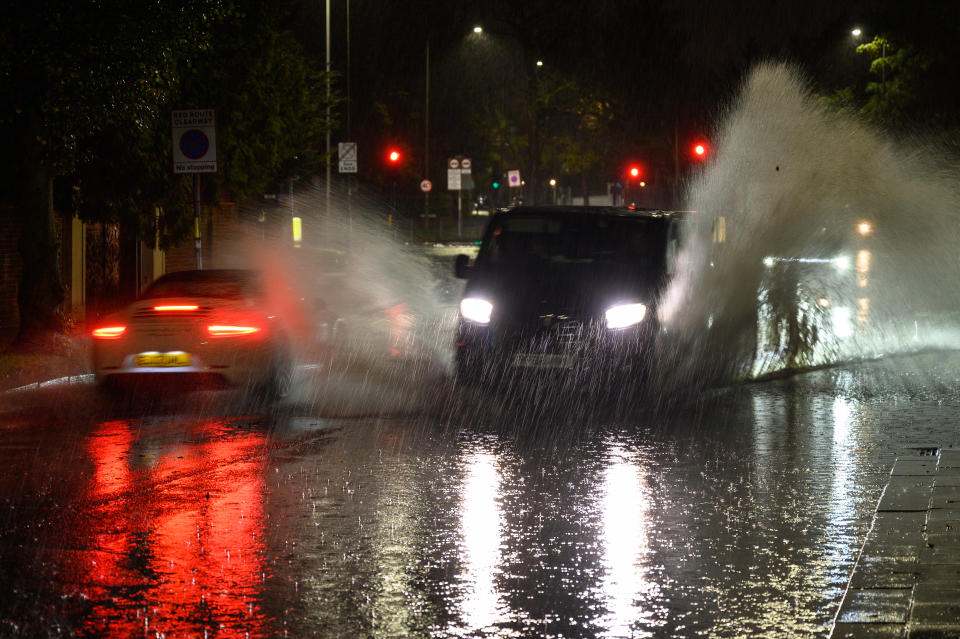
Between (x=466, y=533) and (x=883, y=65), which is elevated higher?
(x=883, y=65)

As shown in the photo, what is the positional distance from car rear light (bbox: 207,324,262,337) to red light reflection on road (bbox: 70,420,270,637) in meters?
2.39

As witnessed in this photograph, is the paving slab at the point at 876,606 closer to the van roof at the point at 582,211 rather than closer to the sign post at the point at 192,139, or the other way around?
the van roof at the point at 582,211

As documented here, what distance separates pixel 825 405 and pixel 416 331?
10.0 m

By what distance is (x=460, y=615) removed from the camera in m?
5.98

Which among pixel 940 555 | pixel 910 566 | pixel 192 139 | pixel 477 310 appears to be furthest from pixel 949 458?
pixel 192 139

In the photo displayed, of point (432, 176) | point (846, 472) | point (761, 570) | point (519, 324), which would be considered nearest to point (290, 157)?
point (519, 324)

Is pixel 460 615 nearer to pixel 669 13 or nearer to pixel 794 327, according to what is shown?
pixel 794 327

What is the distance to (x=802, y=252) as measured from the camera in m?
20.6

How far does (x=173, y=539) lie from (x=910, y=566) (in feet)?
12.3

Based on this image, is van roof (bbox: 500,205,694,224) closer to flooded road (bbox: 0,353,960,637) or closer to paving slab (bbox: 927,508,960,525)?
flooded road (bbox: 0,353,960,637)

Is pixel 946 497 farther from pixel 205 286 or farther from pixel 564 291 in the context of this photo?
pixel 205 286

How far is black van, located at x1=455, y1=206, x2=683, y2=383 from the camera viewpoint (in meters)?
14.1

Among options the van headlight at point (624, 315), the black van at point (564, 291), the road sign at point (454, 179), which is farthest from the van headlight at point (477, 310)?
the road sign at point (454, 179)

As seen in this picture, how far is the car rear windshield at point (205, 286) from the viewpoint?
1411cm
